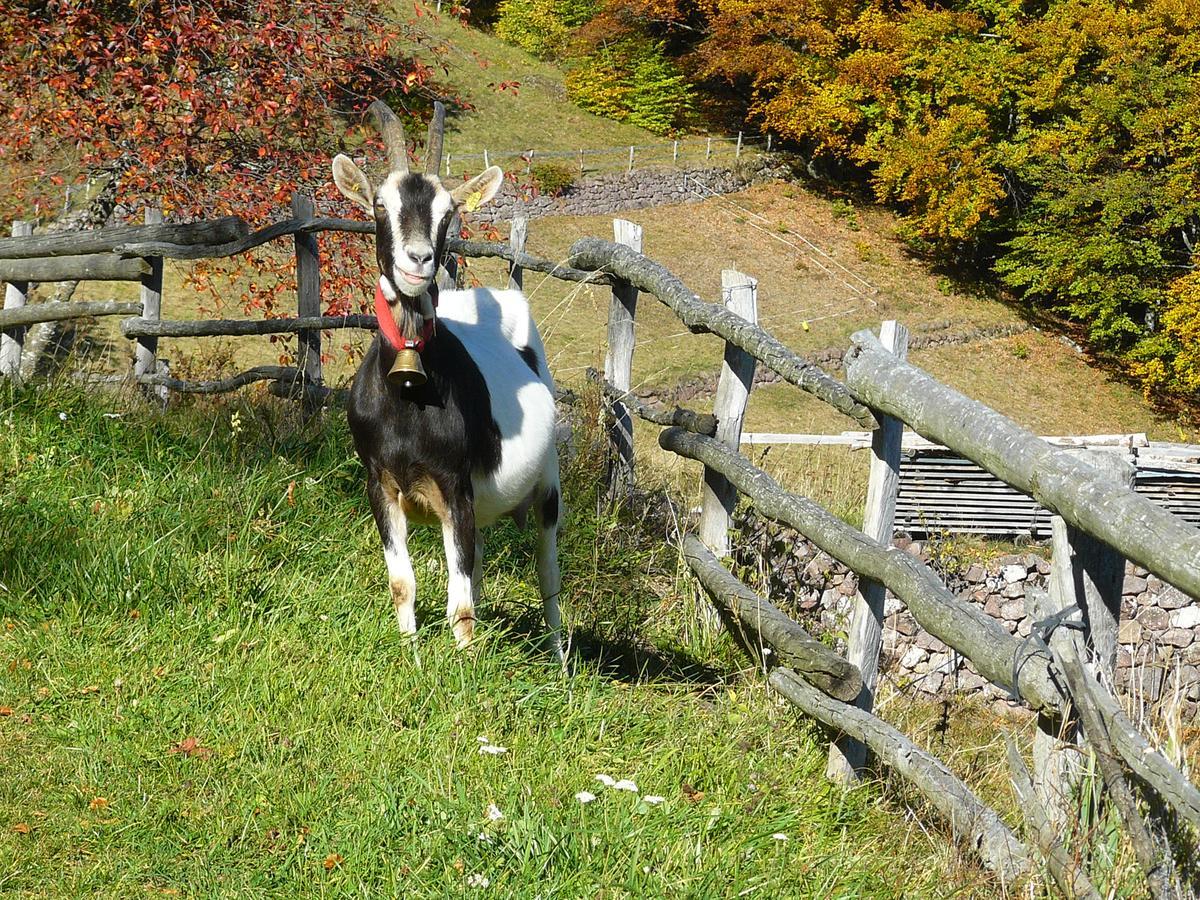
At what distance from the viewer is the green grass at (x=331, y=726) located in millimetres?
3271

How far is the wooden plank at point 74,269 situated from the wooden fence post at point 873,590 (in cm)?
601

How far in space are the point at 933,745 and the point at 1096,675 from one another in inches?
84.1

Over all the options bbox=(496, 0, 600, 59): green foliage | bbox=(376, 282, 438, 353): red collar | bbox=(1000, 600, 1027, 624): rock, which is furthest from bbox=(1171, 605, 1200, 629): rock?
bbox=(496, 0, 600, 59): green foliage

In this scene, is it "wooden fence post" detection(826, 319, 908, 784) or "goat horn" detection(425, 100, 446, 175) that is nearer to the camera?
"wooden fence post" detection(826, 319, 908, 784)

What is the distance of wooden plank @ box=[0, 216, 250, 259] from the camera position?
8234mm

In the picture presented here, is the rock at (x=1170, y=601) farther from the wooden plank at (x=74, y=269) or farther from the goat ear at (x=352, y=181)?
the goat ear at (x=352, y=181)

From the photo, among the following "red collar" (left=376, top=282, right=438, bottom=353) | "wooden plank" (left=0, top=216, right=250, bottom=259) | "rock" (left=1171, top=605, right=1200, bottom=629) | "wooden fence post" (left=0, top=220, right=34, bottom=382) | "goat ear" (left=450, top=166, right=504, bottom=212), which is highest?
"goat ear" (left=450, top=166, right=504, bottom=212)

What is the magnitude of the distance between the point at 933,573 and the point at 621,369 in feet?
10.3

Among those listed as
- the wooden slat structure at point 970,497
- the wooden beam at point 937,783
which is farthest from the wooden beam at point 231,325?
the wooden slat structure at point 970,497

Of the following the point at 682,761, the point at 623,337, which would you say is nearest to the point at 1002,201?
the point at 623,337

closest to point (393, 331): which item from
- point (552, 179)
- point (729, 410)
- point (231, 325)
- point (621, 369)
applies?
point (729, 410)

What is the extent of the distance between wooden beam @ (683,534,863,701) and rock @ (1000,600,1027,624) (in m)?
7.32

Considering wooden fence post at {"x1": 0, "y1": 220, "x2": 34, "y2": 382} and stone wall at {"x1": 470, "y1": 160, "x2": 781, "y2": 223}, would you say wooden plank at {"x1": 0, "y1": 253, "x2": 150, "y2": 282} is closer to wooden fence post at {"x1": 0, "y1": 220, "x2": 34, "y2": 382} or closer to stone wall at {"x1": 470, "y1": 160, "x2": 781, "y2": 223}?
wooden fence post at {"x1": 0, "y1": 220, "x2": 34, "y2": 382}

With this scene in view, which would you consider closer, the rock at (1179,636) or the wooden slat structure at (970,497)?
the rock at (1179,636)
